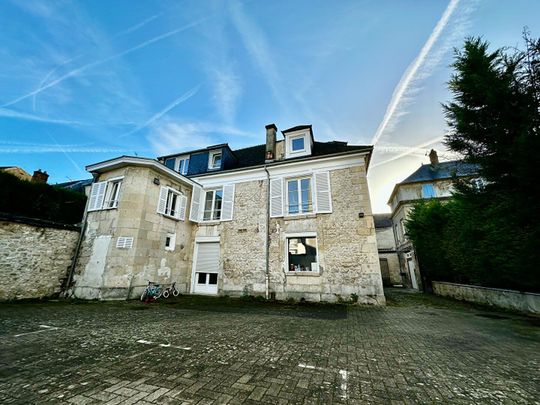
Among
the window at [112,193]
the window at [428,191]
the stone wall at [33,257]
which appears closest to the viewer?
the stone wall at [33,257]

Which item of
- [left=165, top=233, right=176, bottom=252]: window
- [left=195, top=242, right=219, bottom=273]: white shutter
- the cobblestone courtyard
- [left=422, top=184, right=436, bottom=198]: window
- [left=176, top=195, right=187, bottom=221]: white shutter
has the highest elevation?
[left=422, top=184, right=436, bottom=198]: window

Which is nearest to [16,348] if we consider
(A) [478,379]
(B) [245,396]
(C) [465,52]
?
(B) [245,396]

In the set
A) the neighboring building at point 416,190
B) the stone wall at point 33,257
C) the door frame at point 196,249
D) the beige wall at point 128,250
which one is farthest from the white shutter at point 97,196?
the neighboring building at point 416,190

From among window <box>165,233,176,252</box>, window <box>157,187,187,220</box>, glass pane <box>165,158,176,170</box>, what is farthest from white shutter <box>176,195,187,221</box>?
glass pane <box>165,158,176,170</box>

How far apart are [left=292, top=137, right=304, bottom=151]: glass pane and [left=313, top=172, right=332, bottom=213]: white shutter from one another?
2014 mm

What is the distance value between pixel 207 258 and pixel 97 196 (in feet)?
18.7

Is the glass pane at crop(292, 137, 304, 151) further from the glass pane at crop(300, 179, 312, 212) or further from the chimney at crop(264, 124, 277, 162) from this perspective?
the glass pane at crop(300, 179, 312, 212)

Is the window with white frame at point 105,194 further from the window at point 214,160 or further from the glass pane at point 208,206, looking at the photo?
the window at point 214,160

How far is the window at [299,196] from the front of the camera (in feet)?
32.3

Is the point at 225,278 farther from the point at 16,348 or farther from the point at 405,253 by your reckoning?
the point at 405,253

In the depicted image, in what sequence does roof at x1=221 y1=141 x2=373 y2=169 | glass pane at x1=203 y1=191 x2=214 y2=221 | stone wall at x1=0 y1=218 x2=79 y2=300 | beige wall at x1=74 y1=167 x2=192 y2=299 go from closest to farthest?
stone wall at x1=0 y1=218 x2=79 y2=300
beige wall at x1=74 y1=167 x2=192 y2=299
roof at x1=221 y1=141 x2=373 y2=169
glass pane at x1=203 y1=191 x2=214 y2=221

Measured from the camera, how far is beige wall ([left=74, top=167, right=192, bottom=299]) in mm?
8055

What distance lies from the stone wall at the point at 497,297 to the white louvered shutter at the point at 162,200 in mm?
13431

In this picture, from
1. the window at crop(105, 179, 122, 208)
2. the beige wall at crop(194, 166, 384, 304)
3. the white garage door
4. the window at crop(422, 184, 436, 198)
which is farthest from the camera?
the window at crop(422, 184, 436, 198)
